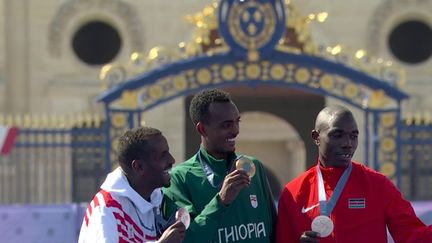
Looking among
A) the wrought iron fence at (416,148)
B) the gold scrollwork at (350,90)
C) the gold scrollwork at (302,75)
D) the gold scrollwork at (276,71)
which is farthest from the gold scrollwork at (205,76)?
the wrought iron fence at (416,148)

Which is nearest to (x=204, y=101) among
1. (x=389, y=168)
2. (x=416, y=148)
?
(x=389, y=168)

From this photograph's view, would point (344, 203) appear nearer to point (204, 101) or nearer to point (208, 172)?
point (208, 172)

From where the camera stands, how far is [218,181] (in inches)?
173

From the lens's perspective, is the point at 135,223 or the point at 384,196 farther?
the point at 384,196

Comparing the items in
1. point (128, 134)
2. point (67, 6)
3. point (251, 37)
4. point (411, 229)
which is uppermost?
point (67, 6)

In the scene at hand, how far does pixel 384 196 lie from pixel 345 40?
12.5 metres

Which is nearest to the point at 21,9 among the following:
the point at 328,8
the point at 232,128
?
the point at 328,8

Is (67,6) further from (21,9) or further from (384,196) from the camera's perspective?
(384,196)

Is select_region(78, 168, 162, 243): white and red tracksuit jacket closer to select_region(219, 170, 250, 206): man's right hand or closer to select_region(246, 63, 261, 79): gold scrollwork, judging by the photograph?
select_region(219, 170, 250, 206): man's right hand

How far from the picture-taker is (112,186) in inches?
158

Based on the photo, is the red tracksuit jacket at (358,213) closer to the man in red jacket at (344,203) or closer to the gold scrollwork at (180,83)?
the man in red jacket at (344,203)

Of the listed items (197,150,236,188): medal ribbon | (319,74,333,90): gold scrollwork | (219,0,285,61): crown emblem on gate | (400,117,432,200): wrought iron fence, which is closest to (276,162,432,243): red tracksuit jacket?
(197,150,236,188): medal ribbon

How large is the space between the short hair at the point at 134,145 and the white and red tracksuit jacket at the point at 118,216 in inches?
2.8

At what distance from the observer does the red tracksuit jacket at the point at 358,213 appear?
173 inches
